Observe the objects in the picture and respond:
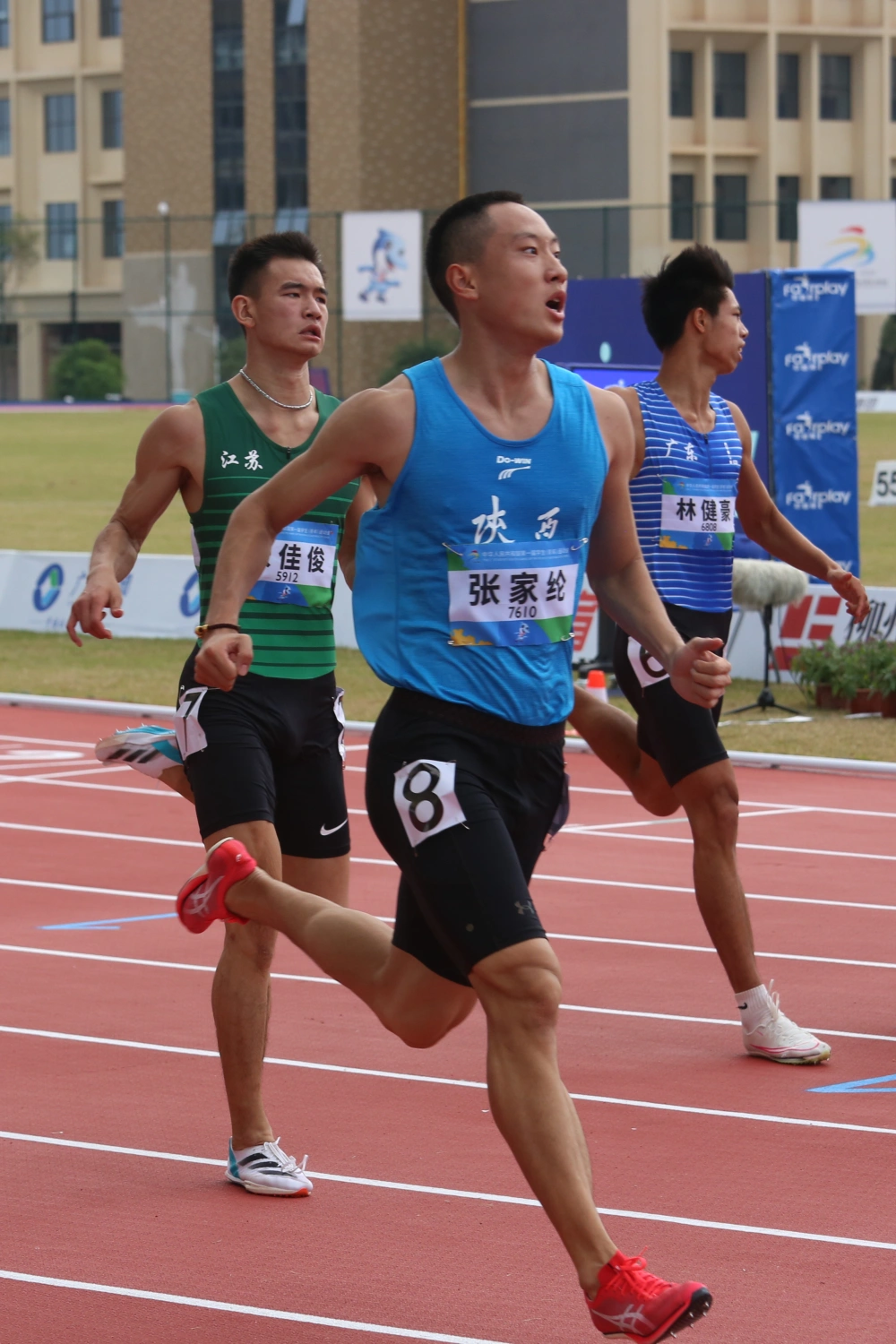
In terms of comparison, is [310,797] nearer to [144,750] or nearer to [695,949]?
[144,750]

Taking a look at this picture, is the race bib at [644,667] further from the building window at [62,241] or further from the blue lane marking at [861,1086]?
the building window at [62,241]

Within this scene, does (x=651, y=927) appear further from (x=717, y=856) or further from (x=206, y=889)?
(x=206, y=889)

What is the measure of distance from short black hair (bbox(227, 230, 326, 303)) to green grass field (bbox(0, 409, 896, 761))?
8940 mm

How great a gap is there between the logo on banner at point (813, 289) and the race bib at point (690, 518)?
11051mm

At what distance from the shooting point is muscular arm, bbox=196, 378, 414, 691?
4359 millimetres

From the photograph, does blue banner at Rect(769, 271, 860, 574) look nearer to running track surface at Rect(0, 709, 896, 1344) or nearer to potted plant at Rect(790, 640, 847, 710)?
potted plant at Rect(790, 640, 847, 710)

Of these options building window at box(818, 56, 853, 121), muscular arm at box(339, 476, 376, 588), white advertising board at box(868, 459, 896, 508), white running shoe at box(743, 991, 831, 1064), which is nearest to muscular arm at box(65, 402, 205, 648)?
muscular arm at box(339, 476, 376, 588)

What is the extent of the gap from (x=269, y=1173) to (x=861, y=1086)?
1.93 m

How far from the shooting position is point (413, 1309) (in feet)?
14.7

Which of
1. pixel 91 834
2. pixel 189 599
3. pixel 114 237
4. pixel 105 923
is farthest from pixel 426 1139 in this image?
pixel 114 237

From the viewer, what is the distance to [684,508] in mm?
6805

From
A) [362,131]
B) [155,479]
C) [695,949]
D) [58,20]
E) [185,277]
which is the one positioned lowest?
[695,949]

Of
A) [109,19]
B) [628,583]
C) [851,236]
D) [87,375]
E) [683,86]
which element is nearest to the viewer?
[628,583]

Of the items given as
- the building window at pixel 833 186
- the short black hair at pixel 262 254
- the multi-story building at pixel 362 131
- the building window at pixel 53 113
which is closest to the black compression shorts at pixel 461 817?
the short black hair at pixel 262 254
